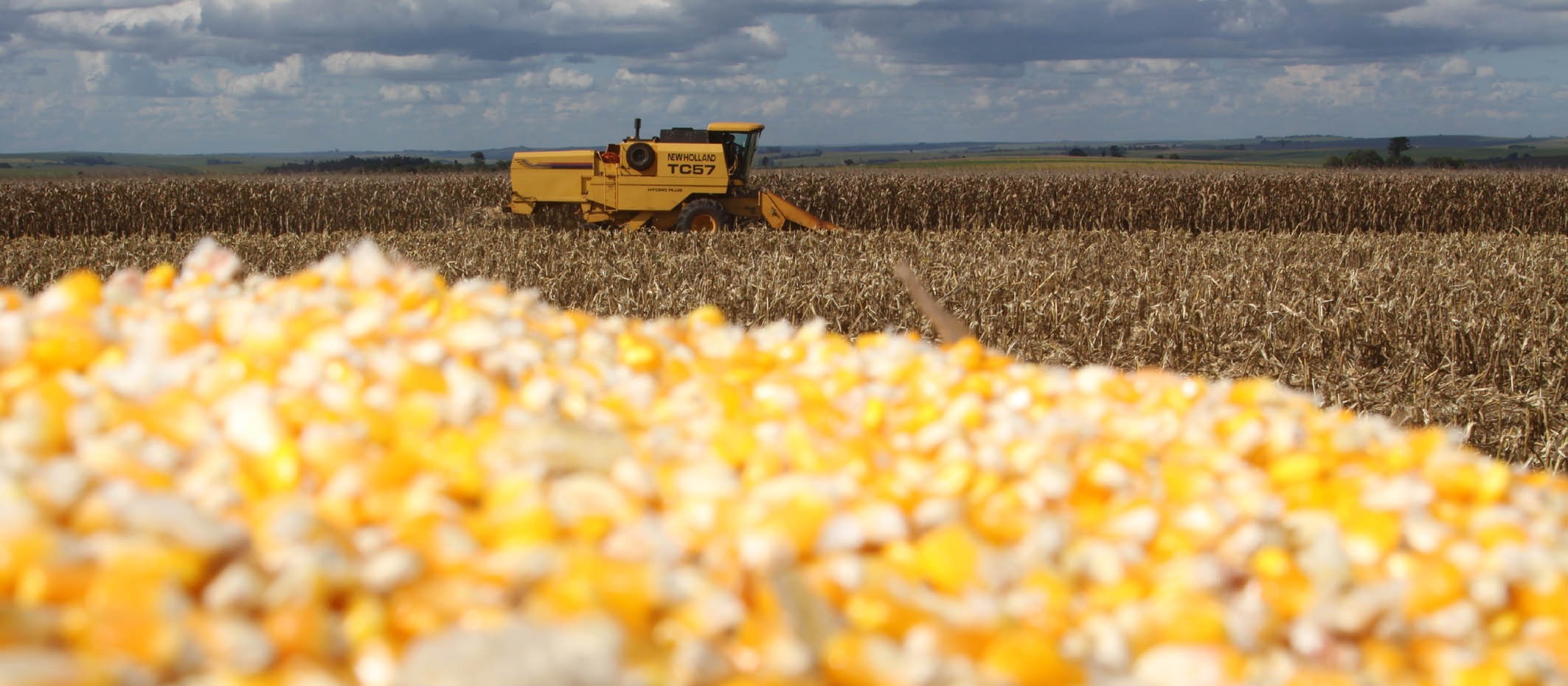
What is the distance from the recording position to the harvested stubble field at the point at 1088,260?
566 cm

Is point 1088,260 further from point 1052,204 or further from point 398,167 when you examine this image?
point 398,167

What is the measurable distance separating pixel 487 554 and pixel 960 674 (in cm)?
54

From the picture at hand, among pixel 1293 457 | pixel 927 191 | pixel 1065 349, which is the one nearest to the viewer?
pixel 1293 457

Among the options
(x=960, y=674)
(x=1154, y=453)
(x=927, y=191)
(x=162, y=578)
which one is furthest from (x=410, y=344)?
(x=927, y=191)

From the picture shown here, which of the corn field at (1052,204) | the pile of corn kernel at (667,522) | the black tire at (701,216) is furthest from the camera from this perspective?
the corn field at (1052,204)

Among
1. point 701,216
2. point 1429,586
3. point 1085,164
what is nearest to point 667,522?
point 1429,586

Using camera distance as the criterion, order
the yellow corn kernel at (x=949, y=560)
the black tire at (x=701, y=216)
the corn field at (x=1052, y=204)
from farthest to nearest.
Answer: the corn field at (x=1052, y=204), the black tire at (x=701, y=216), the yellow corn kernel at (x=949, y=560)

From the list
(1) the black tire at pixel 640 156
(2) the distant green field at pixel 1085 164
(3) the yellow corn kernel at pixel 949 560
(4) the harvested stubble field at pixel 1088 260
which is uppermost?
(2) the distant green field at pixel 1085 164

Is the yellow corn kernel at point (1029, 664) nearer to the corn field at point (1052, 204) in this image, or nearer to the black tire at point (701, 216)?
the black tire at point (701, 216)

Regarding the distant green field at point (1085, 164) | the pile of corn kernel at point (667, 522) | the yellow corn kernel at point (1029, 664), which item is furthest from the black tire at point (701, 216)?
the distant green field at point (1085, 164)

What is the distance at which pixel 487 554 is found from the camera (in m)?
1.24

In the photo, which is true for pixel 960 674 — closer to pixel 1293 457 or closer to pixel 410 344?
pixel 1293 457

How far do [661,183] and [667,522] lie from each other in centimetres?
1221

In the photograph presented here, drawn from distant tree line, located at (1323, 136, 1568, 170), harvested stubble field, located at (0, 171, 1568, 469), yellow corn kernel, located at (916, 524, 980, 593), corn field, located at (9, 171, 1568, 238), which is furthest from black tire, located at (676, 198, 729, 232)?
distant tree line, located at (1323, 136, 1568, 170)
